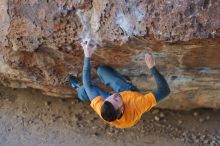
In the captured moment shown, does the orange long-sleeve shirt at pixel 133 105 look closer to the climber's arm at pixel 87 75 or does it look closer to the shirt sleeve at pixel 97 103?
the shirt sleeve at pixel 97 103

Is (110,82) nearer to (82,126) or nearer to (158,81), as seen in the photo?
(158,81)

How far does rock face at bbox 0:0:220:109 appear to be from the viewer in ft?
13.3

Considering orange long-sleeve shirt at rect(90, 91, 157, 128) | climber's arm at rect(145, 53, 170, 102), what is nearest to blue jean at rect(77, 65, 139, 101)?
orange long-sleeve shirt at rect(90, 91, 157, 128)

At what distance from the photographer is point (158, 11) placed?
4.09m

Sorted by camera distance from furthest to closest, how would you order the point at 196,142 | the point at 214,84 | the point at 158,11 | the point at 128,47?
the point at 196,142
the point at 214,84
the point at 128,47
the point at 158,11

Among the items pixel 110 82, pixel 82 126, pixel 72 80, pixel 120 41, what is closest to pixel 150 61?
pixel 120 41

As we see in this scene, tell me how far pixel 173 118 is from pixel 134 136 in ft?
1.86

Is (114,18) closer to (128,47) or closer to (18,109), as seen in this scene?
(128,47)

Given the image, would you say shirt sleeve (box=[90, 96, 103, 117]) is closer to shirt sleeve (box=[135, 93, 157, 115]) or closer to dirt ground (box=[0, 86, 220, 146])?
shirt sleeve (box=[135, 93, 157, 115])

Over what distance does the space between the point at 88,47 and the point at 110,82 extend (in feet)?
1.37

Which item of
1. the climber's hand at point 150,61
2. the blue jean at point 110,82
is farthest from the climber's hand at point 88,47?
the climber's hand at point 150,61

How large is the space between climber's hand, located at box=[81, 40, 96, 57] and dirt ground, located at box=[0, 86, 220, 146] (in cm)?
167

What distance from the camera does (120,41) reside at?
14.4ft

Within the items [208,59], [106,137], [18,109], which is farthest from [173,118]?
[18,109]
